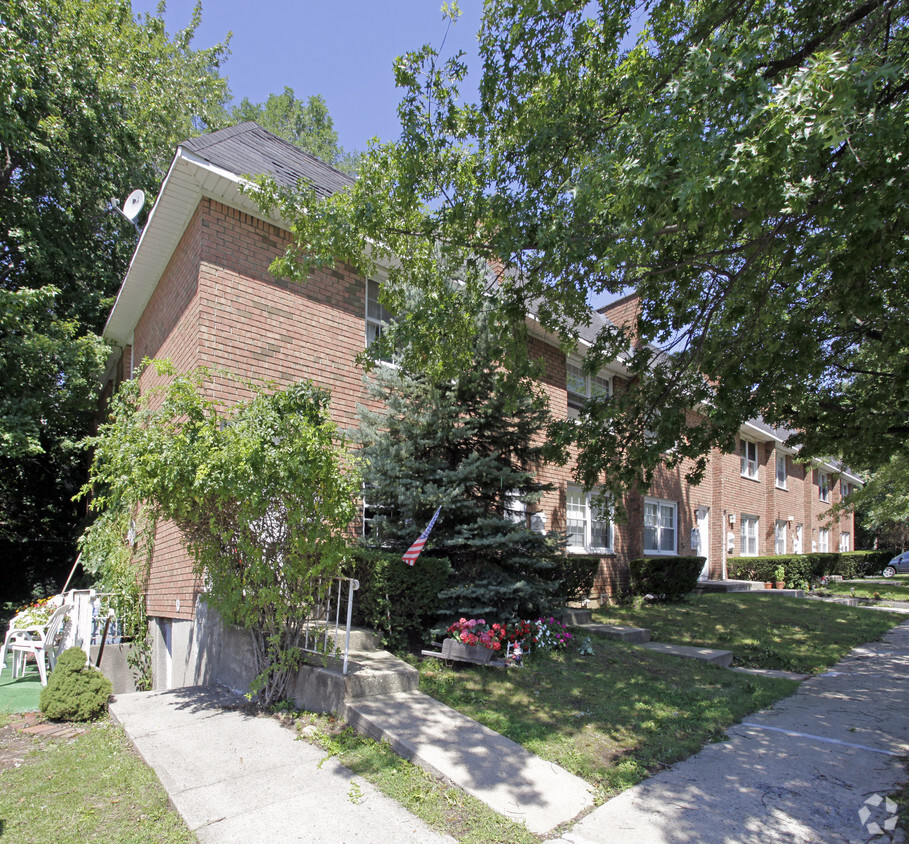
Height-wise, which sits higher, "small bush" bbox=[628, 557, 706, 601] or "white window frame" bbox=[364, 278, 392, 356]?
"white window frame" bbox=[364, 278, 392, 356]

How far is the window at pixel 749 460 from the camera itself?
2391cm

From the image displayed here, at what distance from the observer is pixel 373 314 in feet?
33.0

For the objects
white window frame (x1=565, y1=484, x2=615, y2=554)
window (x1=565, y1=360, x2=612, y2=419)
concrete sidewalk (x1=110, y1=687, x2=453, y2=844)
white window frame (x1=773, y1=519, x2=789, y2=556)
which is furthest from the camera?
white window frame (x1=773, y1=519, x2=789, y2=556)

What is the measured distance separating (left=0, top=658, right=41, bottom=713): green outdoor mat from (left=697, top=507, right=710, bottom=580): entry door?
18.1 metres

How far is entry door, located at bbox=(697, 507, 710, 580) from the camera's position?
20.2m

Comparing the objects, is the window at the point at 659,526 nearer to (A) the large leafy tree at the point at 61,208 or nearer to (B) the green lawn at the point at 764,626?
(B) the green lawn at the point at 764,626

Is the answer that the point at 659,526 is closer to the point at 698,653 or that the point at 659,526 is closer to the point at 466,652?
the point at 698,653

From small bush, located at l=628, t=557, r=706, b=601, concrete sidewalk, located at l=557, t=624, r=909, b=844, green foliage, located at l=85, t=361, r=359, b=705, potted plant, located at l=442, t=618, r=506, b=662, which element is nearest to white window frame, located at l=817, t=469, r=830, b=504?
small bush, located at l=628, t=557, r=706, b=601

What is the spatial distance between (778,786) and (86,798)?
4.90 m

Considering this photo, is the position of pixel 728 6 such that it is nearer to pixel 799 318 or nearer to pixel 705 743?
pixel 799 318

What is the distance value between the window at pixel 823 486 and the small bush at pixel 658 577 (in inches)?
842

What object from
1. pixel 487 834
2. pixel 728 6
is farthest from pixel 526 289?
pixel 487 834

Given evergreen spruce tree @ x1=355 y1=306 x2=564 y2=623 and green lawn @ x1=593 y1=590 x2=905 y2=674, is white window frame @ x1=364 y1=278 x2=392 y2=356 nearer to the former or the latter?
evergreen spruce tree @ x1=355 y1=306 x2=564 y2=623

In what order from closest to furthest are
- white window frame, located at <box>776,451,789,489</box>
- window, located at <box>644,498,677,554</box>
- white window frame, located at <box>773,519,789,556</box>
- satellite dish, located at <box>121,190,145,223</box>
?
satellite dish, located at <box>121,190,145,223</box>, window, located at <box>644,498,677,554</box>, white window frame, located at <box>773,519,789,556</box>, white window frame, located at <box>776,451,789,489</box>
